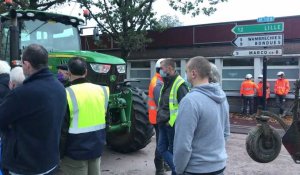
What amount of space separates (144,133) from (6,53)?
2966 millimetres

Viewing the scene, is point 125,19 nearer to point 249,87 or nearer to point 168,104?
point 249,87

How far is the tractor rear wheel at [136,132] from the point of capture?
7648mm

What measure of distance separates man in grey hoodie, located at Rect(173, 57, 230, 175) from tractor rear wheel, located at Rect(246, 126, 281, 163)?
3334mm

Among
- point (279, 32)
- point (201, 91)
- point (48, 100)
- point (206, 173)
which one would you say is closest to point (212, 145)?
point (206, 173)

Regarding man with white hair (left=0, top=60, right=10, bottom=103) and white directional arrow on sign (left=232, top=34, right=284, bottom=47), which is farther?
white directional arrow on sign (left=232, top=34, right=284, bottom=47)

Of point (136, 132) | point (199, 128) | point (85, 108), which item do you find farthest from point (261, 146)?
point (199, 128)

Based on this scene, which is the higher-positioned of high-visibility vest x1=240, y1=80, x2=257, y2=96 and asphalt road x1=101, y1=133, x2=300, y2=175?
high-visibility vest x1=240, y1=80, x2=257, y2=96

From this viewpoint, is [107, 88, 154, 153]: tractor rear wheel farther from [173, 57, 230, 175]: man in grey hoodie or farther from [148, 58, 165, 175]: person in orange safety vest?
[173, 57, 230, 175]: man in grey hoodie

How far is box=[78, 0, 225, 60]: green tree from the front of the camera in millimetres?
17438

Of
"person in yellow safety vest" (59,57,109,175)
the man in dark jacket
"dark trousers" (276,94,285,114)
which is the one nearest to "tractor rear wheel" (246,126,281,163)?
"person in yellow safety vest" (59,57,109,175)

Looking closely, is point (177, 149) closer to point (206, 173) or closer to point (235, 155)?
point (206, 173)

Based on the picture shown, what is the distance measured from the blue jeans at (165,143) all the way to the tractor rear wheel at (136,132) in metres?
1.67

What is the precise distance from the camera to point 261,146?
6.60 m

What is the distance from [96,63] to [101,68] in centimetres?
16
